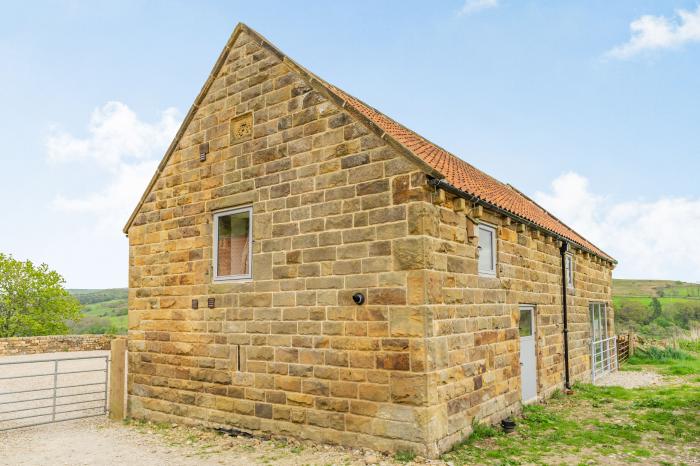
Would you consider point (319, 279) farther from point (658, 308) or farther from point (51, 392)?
point (658, 308)

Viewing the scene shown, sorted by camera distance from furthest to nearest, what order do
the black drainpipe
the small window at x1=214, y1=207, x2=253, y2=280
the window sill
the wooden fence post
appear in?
the black drainpipe → the wooden fence post → the small window at x1=214, y1=207, x2=253, y2=280 → the window sill

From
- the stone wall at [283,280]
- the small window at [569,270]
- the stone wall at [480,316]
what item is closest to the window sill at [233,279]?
the stone wall at [283,280]

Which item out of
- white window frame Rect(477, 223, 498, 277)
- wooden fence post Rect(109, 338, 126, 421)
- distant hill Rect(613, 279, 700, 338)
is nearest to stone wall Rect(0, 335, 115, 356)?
wooden fence post Rect(109, 338, 126, 421)

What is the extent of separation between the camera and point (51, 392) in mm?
15500

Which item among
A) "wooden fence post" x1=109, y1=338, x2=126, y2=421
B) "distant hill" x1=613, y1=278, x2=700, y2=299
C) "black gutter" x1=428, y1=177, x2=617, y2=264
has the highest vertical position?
"black gutter" x1=428, y1=177, x2=617, y2=264

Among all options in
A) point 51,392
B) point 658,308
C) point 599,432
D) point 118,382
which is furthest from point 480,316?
point 658,308

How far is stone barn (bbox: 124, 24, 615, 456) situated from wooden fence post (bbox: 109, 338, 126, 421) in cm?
23

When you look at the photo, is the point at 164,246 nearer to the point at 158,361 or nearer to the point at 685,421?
the point at 158,361

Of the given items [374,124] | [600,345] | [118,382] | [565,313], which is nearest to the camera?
[374,124]

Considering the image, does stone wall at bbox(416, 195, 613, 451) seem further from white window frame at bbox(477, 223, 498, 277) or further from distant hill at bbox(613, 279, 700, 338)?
distant hill at bbox(613, 279, 700, 338)

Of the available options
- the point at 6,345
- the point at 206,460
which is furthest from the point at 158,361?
the point at 6,345

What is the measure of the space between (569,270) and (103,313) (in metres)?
61.4

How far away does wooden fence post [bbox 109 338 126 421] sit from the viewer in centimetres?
1092

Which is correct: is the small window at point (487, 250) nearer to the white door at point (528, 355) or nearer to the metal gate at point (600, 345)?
the white door at point (528, 355)
